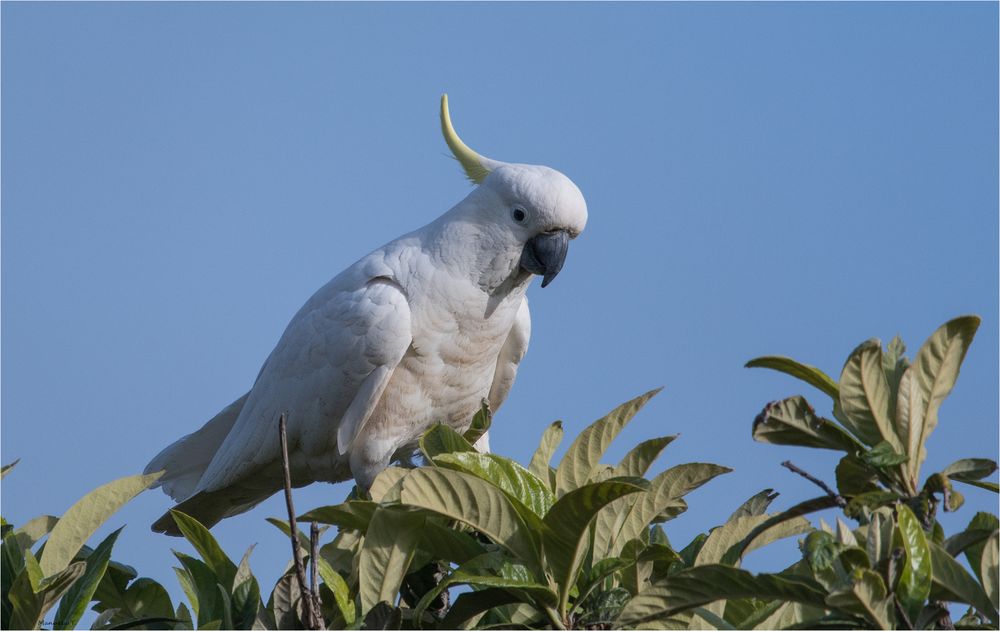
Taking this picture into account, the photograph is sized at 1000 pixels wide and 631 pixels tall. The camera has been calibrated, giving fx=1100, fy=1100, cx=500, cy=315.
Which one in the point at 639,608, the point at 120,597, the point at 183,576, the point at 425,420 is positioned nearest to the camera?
the point at 639,608

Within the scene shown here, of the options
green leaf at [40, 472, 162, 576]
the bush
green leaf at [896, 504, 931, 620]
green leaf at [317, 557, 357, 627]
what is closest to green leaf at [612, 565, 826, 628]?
the bush

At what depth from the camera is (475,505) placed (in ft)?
8.34

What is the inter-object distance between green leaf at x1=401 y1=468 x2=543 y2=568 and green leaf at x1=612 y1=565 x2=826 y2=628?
0.49 meters

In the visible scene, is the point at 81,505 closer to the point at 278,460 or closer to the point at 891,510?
the point at 891,510

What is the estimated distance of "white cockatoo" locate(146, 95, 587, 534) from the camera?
4.93 meters

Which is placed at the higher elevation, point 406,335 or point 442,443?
point 406,335

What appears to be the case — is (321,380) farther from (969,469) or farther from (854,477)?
(969,469)

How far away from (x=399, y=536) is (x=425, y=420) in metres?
2.52

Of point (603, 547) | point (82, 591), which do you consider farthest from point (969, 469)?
point (82, 591)

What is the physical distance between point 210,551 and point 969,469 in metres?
1.87

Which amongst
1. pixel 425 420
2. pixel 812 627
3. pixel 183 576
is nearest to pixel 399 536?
pixel 183 576

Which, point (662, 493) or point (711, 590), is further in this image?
point (662, 493)

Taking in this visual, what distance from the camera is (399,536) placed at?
2.67 m

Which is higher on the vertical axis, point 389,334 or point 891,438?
point 389,334
